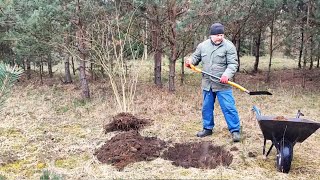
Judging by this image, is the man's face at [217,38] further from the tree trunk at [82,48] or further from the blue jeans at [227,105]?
the tree trunk at [82,48]

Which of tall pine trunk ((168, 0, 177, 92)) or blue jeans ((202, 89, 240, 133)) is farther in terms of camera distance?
tall pine trunk ((168, 0, 177, 92))

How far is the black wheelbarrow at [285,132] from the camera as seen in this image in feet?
12.9

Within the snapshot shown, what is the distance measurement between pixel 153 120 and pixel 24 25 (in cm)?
394

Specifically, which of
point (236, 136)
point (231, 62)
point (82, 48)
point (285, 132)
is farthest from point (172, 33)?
point (285, 132)

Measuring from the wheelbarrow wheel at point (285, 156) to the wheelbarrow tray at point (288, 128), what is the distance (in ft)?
0.22

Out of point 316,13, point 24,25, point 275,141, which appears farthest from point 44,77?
point 275,141

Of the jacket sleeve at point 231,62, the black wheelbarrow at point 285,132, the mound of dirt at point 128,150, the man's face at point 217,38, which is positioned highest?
the man's face at point 217,38

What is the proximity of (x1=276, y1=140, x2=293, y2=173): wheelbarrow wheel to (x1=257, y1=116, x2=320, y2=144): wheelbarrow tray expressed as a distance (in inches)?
2.6

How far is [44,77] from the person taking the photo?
1425 centimetres

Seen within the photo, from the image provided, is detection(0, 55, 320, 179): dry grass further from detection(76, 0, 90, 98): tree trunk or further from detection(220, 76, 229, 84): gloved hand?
detection(220, 76, 229, 84): gloved hand

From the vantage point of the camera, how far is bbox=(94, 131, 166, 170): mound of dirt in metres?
4.54

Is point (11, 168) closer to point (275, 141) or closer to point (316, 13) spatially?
point (275, 141)

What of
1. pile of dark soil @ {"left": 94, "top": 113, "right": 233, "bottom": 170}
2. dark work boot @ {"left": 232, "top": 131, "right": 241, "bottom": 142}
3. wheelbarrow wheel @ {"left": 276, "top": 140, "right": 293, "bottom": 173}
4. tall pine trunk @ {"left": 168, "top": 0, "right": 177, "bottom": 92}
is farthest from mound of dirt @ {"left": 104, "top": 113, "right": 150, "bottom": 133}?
tall pine trunk @ {"left": 168, "top": 0, "right": 177, "bottom": 92}

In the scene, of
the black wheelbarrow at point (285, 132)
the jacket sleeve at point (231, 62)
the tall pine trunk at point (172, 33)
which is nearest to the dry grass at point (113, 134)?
the black wheelbarrow at point (285, 132)
